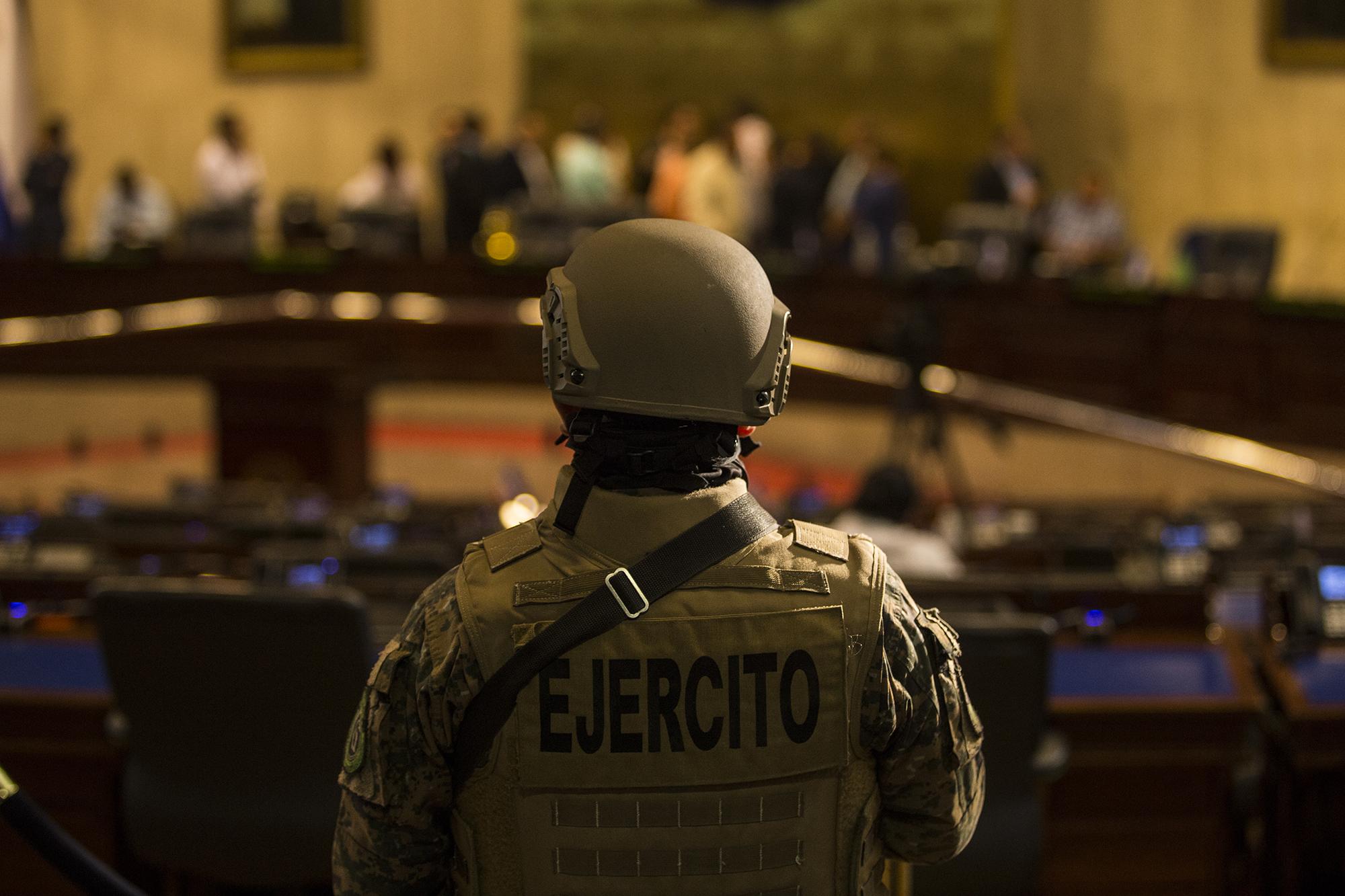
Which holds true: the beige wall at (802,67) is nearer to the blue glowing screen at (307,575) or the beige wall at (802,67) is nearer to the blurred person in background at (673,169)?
→ the blurred person in background at (673,169)

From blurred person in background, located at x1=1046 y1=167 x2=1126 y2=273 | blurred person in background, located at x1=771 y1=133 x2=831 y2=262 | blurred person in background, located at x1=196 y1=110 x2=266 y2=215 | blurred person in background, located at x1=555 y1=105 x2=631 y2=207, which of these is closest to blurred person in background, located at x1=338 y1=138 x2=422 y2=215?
blurred person in background, located at x1=196 y1=110 x2=266 y2=215

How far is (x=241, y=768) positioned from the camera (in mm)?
2432

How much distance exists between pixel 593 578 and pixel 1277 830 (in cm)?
230

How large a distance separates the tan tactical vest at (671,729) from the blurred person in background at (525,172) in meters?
9.73

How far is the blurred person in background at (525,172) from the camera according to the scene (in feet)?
38.8

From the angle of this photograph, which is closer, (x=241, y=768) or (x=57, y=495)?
(x=241, y=768)

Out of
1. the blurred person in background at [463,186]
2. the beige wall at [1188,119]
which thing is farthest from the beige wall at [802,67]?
the blurred person in background at [463,186]

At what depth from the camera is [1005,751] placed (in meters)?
2.58

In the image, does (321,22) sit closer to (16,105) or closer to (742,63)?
(16,105)

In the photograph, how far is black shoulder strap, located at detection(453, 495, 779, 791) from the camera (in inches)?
55.1

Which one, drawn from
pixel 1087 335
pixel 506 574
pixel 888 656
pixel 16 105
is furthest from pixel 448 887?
pixel 16 105

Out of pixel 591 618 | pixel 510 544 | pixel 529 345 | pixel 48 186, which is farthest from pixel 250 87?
pixel 591 618

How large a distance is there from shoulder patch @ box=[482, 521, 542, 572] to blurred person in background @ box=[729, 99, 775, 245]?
1036 centimetres

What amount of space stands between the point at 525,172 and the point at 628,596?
1098 cm
